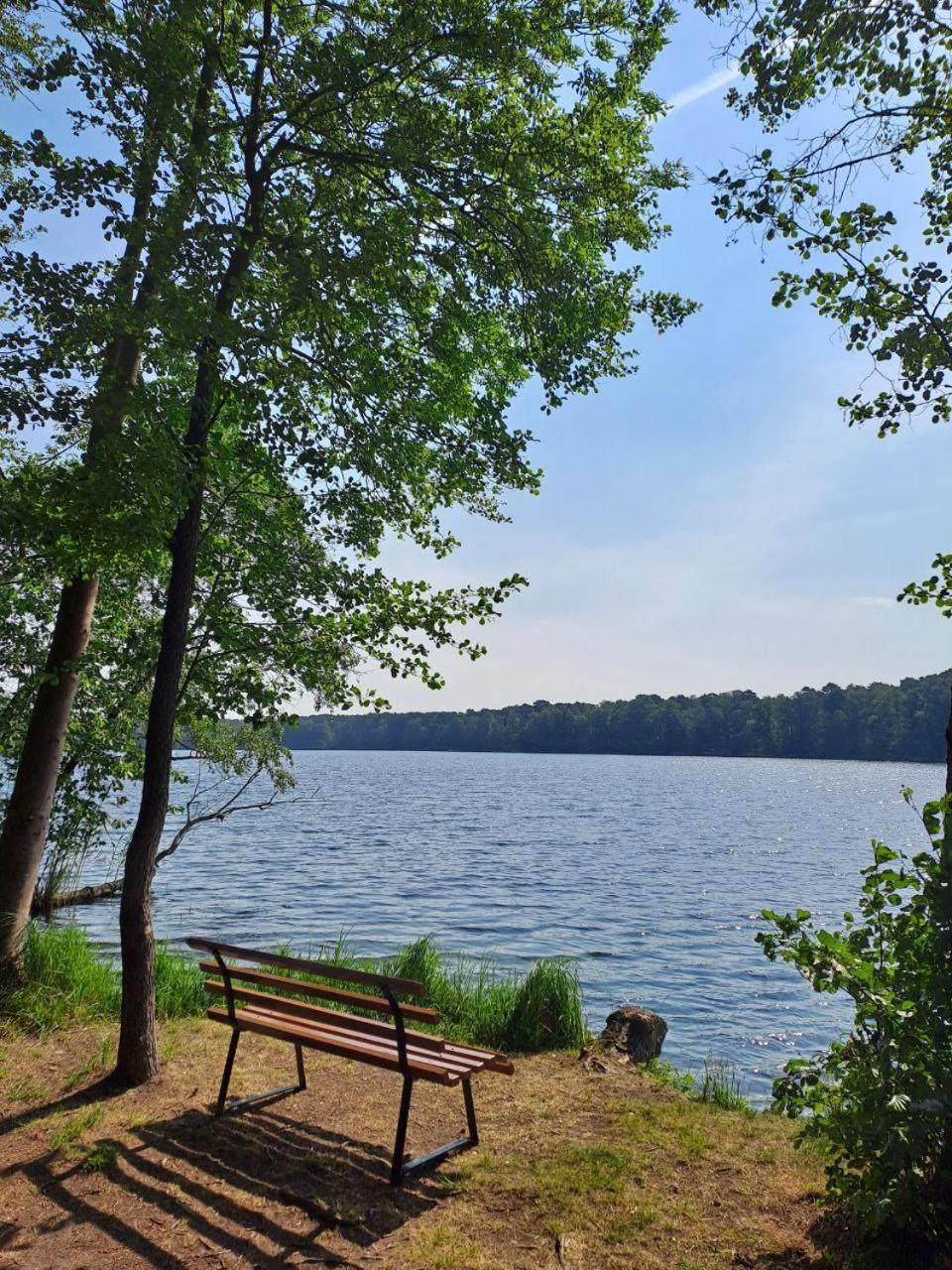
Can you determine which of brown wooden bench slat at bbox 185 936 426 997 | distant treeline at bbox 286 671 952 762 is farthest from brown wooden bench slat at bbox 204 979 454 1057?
distant treeline at bbox 286 671 952 762

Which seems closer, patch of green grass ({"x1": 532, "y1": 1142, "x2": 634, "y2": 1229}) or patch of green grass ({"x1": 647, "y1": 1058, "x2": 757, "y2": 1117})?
patch of green grass ({"x1": 532, "y1": 1142, "x2": 634, "y2": 1229})

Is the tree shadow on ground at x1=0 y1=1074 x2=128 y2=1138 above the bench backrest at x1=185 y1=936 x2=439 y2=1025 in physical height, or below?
below

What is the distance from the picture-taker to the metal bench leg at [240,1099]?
5679 mm

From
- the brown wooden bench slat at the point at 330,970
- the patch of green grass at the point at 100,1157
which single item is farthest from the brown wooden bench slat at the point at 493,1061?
the patch of green grass at the point at 100,1157

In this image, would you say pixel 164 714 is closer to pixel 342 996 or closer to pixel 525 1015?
pixel 342 996

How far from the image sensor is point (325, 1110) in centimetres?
589

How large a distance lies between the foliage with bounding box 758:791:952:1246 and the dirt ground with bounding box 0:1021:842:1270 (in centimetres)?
68

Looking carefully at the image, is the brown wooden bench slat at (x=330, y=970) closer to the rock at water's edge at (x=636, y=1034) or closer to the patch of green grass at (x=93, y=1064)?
the patch of green grass at (x=93, y=1064)

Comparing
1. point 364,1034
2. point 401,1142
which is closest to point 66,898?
point 364,1034

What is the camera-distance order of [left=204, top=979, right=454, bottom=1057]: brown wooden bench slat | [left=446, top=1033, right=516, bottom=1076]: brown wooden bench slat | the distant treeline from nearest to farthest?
[left=446, top=1033, right=516, bottom=1076]: brown wooden bench slat, [left=204, top=979, right=454, bottom=1057]: brown wooden bench slat, the distant treeline

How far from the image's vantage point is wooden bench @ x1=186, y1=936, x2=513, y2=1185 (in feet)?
15.6

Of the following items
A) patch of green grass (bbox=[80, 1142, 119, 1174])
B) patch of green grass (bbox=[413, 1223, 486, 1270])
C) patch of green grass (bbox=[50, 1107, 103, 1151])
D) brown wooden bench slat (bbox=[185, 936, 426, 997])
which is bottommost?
patch of green grass (bbox=[50, 1107, 103, 1151])

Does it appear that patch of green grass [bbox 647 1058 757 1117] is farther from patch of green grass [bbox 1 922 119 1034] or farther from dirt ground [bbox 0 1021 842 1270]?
patch of green grass [bbox 1 922 119 1034]

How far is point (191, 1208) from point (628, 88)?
321 inches
